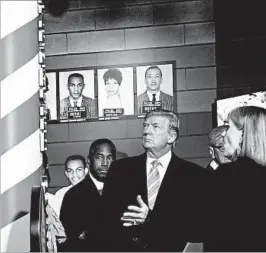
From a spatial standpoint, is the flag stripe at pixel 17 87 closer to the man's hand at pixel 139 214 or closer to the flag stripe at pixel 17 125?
the flag stripe at pixel 17 125

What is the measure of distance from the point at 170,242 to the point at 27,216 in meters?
1.63

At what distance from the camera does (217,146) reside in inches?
141

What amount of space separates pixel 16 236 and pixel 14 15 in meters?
0.42

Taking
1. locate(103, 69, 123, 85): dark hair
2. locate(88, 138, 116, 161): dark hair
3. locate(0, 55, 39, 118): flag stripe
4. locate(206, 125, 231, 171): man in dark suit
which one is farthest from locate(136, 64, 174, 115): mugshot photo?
locate(0, 55, 39, 118): flag stripe

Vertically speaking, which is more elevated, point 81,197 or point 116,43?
point 116,43

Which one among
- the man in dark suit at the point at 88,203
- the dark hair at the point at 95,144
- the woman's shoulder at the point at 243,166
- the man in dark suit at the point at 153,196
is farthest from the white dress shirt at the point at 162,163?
the woman's shoulder at the point at 243,166

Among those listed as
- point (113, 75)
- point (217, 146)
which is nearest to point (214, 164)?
point (217, 146)

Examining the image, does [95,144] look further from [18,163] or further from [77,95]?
[18,163]

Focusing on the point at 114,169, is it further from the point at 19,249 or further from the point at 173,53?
the point at 19,249

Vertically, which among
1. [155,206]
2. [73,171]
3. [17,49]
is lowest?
[155,206]

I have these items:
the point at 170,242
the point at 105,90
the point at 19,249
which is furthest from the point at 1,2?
the point at 105,90

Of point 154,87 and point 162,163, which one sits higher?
point 154,87

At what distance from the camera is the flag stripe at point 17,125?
1023mm

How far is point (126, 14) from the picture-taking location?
13.7ft
